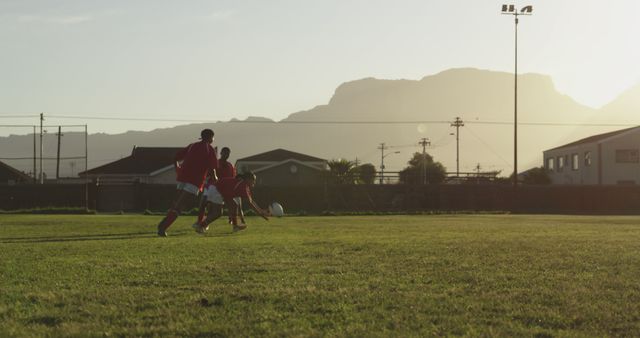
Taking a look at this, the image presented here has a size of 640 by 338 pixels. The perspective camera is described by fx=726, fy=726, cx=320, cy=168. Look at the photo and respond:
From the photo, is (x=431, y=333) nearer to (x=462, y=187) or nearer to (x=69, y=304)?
(x=69, y=304)

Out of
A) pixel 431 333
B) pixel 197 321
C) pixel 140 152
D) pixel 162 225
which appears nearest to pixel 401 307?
pixel 431 333

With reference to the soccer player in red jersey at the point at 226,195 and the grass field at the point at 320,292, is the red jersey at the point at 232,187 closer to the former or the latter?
the soccer player in red jersey at the point at 226,195

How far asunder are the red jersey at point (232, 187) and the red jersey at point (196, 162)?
150 cm

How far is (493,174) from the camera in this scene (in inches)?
2242

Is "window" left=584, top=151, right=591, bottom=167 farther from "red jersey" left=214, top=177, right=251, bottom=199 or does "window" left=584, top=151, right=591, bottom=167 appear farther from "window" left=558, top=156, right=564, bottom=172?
"red jersey" left=214, top=177, right=251, bottom=199

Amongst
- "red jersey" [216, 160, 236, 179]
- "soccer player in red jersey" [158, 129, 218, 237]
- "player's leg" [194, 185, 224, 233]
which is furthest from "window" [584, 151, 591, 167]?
"soccer player in red jersey" [158, 129, 218, 237]

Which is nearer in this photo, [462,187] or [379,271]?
[379,271]

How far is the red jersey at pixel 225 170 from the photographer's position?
15.0 metres

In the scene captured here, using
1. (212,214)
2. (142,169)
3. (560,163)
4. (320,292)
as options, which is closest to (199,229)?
(212,214)

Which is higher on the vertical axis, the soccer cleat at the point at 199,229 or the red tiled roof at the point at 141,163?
the red tiled roof at the point at 141,163

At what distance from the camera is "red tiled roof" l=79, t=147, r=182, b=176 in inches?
2852

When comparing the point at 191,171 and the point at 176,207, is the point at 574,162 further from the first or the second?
the point at 176,207

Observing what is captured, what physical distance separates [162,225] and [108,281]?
238 inches

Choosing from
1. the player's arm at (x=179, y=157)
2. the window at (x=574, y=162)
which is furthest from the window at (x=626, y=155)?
the player's arm at (x=179, y=157)
